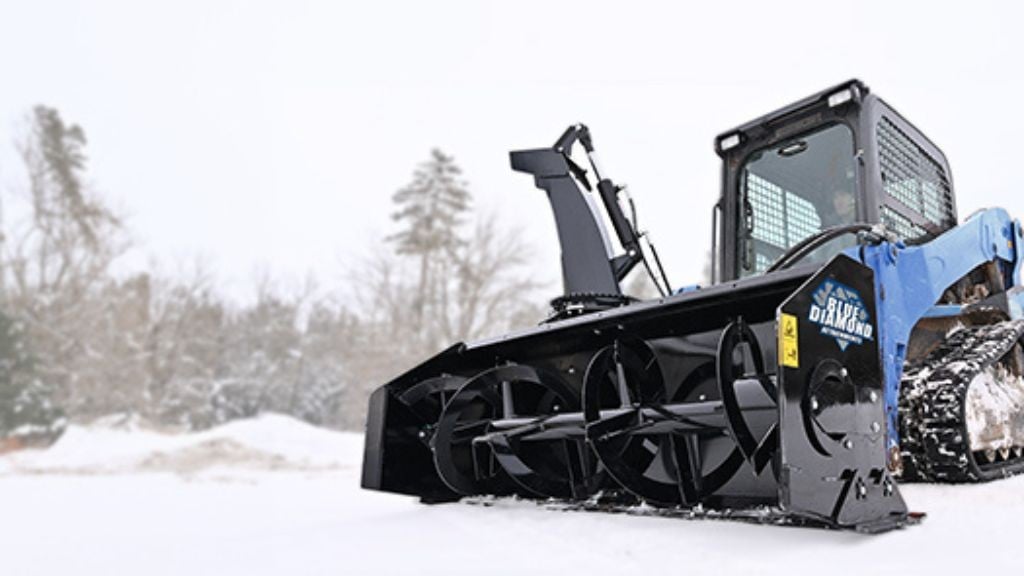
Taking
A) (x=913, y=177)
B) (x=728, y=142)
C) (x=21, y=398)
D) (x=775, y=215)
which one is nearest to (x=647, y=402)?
(x=775, y=215)

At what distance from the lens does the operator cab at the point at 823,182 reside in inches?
140

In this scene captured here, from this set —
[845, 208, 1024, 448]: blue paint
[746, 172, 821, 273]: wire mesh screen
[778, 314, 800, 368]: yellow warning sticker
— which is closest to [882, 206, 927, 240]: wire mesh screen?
[845, 208, 1024, 448]: blue paint

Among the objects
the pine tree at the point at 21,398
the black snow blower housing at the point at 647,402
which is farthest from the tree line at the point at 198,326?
the black snow blower housing at the point at 647,402

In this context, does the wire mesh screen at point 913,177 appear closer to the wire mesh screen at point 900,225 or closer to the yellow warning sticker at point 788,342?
the wire mesh screen at point 900,225

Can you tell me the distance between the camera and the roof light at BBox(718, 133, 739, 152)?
4316 mm

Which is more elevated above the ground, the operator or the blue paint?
the operator

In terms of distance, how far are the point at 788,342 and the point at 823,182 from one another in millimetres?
2000

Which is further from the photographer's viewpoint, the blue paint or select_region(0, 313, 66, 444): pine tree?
select_region(0, 313, 66, 444): pine tree

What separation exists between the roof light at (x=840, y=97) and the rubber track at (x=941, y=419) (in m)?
1.24

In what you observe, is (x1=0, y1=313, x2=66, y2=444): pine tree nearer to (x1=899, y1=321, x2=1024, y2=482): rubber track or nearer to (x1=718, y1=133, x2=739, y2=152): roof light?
(x1=718, y1=133, x2=739, y2=152): roof light

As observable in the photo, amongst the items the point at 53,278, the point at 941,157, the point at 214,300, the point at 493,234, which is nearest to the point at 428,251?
the point at 493,234

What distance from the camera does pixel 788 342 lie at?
214cm

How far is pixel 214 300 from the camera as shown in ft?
71.8

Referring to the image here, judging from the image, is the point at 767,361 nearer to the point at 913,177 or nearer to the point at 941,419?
the point at 941,419
